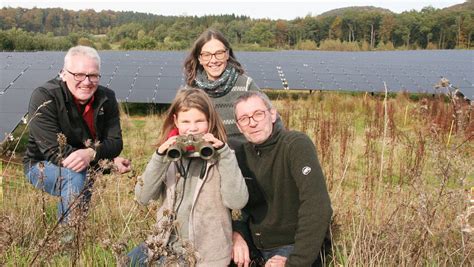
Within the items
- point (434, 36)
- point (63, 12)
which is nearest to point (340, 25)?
point (434, 36)

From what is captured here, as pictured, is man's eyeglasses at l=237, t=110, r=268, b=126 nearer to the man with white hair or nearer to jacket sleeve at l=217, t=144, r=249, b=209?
jacket sleeve at l=217, t=144, r=249, b=209

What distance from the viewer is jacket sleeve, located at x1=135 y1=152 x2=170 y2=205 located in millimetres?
2439

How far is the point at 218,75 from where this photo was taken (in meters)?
3.74

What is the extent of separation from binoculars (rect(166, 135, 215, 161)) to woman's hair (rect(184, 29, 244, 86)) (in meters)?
1.55

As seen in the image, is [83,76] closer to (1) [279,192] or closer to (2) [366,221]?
(1) [279,192]

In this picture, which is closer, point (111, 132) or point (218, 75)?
point (218, 75)

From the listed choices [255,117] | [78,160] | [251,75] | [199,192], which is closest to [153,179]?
[199,192]

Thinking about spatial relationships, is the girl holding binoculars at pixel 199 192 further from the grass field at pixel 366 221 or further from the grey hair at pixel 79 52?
the grey hair at pixel 79 52

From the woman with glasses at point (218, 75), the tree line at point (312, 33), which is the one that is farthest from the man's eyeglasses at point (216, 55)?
the tree line at point (312, 33)

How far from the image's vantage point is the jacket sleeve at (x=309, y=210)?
2.50m

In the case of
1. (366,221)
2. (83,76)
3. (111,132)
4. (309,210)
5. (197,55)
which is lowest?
(366,221)

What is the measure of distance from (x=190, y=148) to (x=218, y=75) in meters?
1.53

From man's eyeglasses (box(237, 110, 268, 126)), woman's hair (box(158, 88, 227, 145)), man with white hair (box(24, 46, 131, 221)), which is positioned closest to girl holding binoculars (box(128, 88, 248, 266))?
woman's hair (box(158, 88, 227, 145))

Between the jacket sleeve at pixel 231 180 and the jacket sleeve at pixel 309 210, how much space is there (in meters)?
0.31
